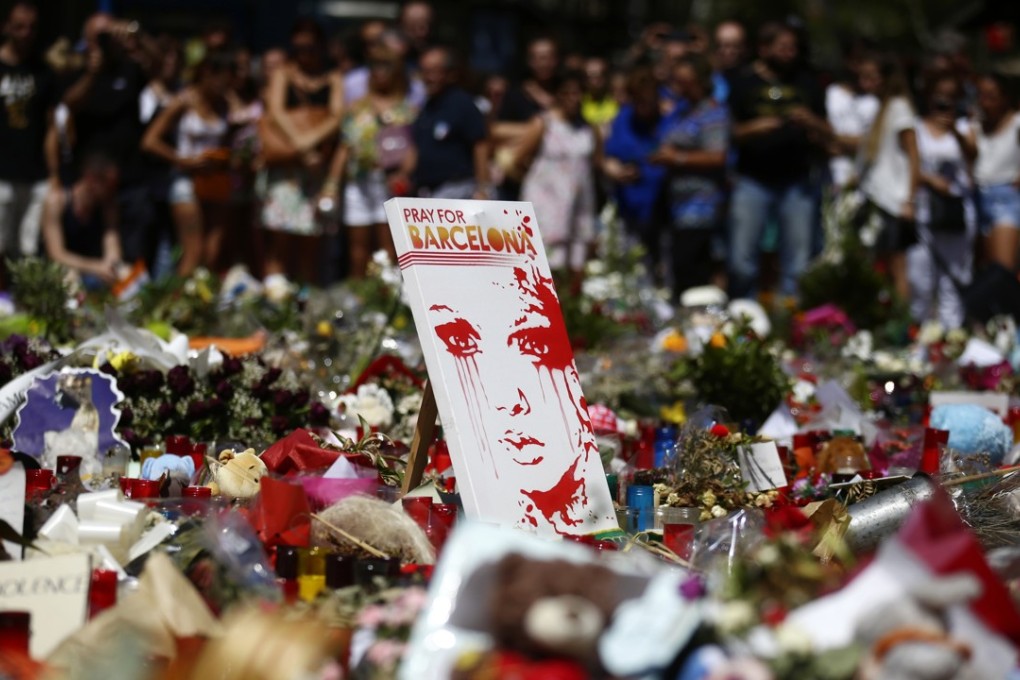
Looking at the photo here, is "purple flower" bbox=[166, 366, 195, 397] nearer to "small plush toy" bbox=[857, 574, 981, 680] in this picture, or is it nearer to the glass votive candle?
the glass votive candle

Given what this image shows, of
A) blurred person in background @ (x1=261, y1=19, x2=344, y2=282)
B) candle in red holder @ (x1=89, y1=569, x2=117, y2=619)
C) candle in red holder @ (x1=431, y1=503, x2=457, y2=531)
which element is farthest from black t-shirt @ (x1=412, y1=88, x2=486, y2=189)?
candle in red holder @ (x1=89, y1=569, x2=117, y2=619)

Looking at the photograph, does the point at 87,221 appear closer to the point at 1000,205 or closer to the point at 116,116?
the point at 116,116

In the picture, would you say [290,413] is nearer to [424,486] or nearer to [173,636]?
[424,486]

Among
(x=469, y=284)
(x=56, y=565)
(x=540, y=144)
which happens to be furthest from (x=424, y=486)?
(x=540, y=144)

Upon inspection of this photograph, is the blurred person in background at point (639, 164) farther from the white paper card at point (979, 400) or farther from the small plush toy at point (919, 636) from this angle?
the small plush toy at point (919, 636)

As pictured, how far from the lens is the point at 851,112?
10.1 meters

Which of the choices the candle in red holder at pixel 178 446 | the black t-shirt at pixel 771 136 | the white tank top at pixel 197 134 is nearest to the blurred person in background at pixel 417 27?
the white tank top at pixel 197 134

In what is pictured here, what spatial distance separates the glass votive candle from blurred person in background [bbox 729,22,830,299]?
5.47 metres

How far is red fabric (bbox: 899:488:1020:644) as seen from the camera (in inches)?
88.6

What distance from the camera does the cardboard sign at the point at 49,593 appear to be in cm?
264

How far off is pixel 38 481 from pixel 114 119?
219 inches

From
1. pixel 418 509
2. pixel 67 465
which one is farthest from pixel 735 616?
pixel 67 465

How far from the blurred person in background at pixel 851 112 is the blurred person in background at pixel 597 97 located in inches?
62.0

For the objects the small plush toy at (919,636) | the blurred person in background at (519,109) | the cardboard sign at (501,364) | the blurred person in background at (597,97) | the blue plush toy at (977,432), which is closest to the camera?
the small plush toy at (919,636)
